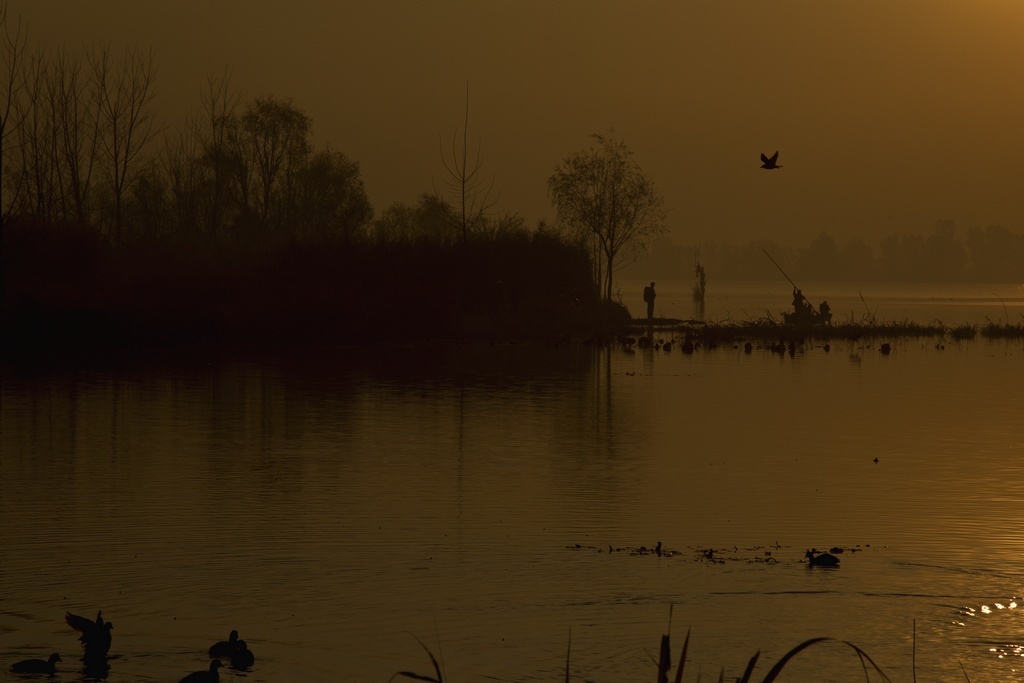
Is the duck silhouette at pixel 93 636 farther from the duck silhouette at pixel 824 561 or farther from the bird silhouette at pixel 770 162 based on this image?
the bird silhouette at pixel 770 162

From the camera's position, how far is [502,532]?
497 inches

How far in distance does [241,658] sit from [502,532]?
4.63 meters

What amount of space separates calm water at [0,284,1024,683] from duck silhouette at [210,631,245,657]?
A: 0.41 feet

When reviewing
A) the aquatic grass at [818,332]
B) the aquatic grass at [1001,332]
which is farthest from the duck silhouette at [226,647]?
the aquatic grass at [1001,332]

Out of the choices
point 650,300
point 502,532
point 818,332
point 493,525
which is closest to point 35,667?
point 502,532

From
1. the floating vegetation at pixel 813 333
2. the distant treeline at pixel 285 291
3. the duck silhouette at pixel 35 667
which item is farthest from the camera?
the floating vegetation at pixel 813 333

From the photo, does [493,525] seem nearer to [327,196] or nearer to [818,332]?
[818,332]

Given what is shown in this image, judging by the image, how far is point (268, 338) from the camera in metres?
43.1

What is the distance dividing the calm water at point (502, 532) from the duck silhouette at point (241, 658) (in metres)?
0.11

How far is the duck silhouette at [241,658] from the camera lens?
825 centimetres

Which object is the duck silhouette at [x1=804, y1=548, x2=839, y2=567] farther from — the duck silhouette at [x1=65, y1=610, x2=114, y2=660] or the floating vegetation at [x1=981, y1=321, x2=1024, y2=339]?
the floating vegetation at [x1=981, y1=321, x2=1024, y2=339]

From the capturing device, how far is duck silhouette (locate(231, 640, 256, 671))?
8250mm

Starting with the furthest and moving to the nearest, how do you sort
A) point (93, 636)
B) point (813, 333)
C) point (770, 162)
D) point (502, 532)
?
point (813, 333), point (770, 162), point (502, 532), point (93, 636)

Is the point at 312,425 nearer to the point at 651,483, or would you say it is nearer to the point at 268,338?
the point at 651,483
